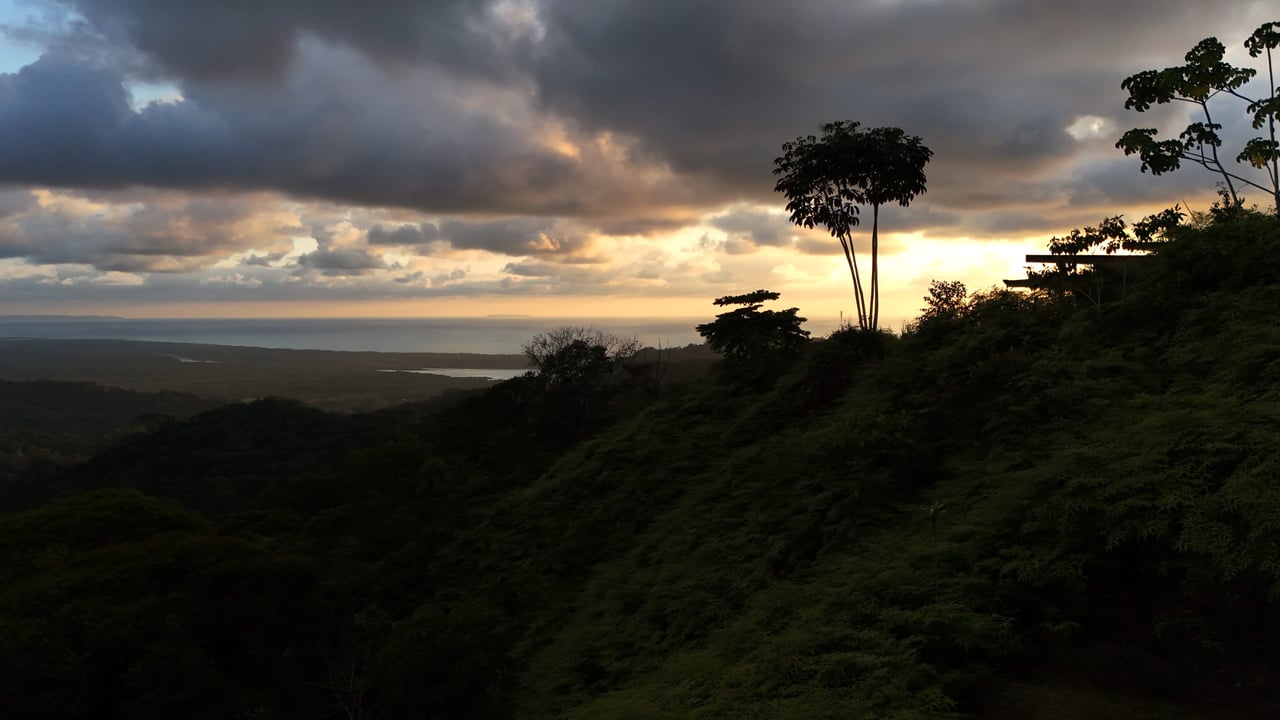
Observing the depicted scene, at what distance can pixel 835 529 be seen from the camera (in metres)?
11.3

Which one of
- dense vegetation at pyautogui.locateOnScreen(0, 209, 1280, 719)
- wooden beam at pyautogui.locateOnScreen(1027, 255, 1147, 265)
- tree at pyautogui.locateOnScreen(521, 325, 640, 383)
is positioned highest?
wooden beam at pyautogui.locateOnScreen(1027, 255, 1147, 265)

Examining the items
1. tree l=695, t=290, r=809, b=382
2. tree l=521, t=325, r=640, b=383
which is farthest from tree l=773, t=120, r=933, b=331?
tree l=521, t=325, r=640, b=383

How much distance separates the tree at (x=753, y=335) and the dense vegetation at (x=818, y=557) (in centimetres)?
20

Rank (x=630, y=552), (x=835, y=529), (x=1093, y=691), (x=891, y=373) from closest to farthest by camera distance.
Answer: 1. (x=1093, y=691)
2. (x=835, y=529)
3. (x=630, y=552)
4. (x=891, y=373)

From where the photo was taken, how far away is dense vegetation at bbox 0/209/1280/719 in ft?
22.7

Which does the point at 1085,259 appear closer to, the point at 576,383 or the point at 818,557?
the point at 818,557

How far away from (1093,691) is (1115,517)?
216 cm

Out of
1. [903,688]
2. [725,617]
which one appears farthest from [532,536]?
[903,688]

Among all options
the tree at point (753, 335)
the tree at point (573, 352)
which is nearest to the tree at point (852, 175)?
the tree at point (753, 335)

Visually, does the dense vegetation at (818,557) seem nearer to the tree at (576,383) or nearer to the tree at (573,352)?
the tree at (576,383)

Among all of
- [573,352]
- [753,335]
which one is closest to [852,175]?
[753,335]

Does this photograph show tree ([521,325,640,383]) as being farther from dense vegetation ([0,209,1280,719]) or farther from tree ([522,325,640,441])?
dense vegetation ([0,209,1280,719])

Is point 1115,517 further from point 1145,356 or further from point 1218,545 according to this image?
point 1145,356

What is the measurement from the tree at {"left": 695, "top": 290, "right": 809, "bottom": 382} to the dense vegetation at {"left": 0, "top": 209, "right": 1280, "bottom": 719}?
196 mm
